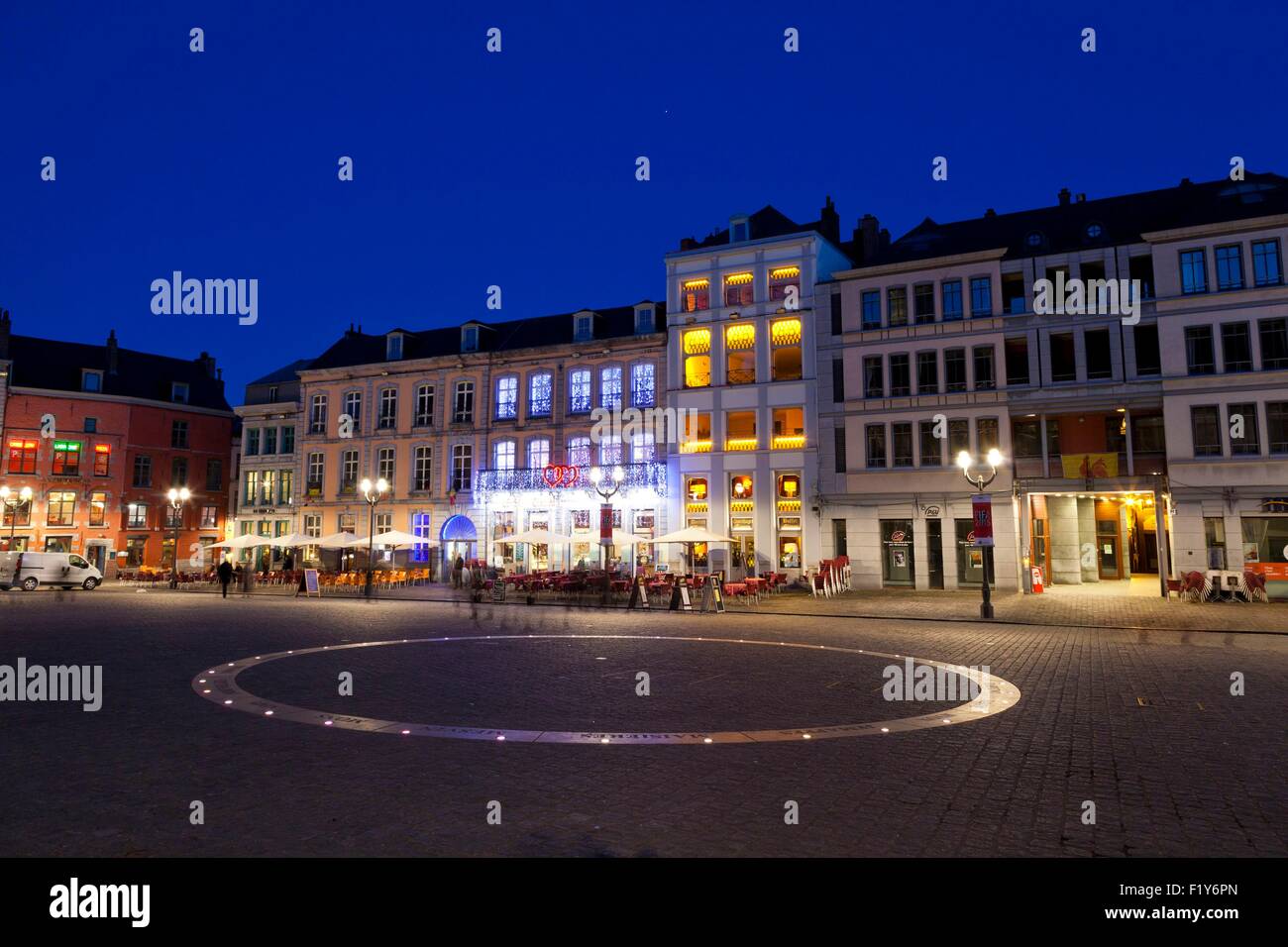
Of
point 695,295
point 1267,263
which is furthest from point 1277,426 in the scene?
point 695,295

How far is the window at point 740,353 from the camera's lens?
38125 millimetres

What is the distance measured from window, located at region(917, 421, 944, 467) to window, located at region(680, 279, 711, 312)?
12.1 meters

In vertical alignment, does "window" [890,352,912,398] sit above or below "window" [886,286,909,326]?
below

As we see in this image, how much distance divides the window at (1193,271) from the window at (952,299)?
8.04m

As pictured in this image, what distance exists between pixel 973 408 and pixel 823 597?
10.7 meters

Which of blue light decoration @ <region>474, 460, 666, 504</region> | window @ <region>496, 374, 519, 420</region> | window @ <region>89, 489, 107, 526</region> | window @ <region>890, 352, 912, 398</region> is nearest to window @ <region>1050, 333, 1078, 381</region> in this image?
window @ <region>890, 352, 912, 398</region>

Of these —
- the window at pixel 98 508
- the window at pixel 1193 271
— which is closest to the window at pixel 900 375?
the window at pixel 1193 271

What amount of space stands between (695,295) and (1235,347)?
22596 millimetres

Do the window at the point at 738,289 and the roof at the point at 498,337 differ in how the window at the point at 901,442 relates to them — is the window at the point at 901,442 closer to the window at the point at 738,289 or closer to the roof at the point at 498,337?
the window at the point at 738,289

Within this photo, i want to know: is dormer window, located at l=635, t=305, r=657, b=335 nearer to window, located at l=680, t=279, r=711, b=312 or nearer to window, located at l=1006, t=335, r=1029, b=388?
window, located at l=680, t=279, r=711, b=312

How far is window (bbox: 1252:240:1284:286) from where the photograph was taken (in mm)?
28688

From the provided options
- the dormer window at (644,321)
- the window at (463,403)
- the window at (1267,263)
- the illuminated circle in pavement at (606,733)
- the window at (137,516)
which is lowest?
the illuminated circle in pavement at (606,733)

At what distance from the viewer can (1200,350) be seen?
29891 millimetres

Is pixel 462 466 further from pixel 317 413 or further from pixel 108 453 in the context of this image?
pixel 108 453
